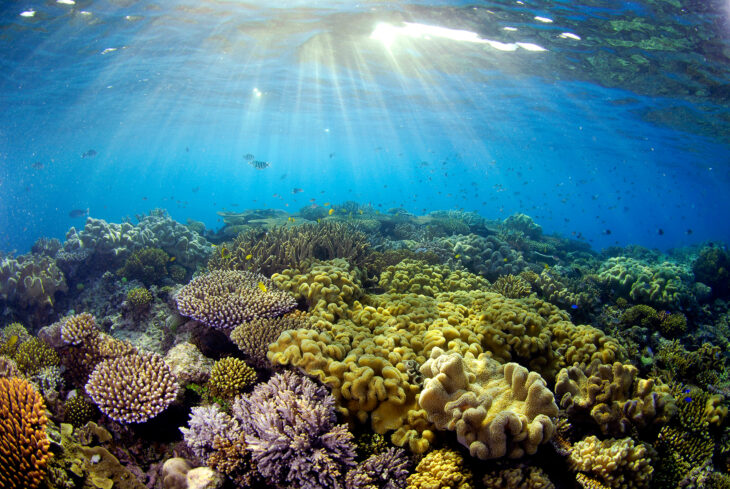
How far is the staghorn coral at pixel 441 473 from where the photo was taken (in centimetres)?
354

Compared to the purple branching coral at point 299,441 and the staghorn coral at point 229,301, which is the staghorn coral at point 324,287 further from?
the purple branching coral at point 299,441

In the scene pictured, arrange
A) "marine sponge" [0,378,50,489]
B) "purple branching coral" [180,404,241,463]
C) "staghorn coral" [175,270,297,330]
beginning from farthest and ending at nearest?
"staghorn coral" [175,270,297,330], "purple branching coral" [180,404,241,463], "marine sponge" [0,378,50,489]

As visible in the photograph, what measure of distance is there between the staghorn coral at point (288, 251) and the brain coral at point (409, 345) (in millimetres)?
2336

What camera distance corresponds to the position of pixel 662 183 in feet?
224

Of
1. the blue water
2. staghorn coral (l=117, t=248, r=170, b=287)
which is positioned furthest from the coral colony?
the blue water

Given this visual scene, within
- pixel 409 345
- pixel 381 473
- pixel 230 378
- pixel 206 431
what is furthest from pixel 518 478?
pixel 230 378

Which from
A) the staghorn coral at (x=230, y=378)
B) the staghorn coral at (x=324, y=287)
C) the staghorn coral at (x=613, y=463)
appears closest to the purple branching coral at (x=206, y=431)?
the staghorn coral at (x=230, y=378)

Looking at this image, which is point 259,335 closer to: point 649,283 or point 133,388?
point 133,388

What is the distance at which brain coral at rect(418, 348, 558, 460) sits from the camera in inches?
137

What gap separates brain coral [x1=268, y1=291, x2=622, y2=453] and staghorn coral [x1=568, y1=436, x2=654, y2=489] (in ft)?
4.31

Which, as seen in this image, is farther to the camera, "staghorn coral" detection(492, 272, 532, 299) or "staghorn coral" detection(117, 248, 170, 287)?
"staghorn coral" detection(117, 248, 170, 287)

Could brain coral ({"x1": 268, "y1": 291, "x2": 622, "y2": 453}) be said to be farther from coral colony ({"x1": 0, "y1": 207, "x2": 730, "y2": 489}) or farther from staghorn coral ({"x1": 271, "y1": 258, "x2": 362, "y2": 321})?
staghorn coral ({"x1": 271, "y1": 258, "x2": 362, "y2": 321})

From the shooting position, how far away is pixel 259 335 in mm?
5426

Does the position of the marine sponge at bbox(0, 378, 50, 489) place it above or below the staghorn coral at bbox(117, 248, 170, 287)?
above
